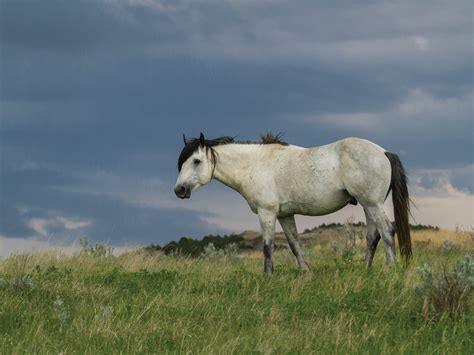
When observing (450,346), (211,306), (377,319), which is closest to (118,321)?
(211,306)

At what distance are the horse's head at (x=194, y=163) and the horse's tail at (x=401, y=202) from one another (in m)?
3.25

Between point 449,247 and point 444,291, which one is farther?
point 449,247

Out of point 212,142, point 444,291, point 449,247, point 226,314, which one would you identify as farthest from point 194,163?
point 449,247

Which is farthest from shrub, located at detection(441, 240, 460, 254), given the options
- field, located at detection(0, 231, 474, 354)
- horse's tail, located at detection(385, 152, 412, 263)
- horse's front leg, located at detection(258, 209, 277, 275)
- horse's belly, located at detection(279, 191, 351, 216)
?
horse's front leg, located at detection(258, 209, 277, 275)

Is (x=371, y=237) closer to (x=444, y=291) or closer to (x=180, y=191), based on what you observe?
(x=444, y=291)

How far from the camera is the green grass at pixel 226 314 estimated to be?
823 centimetres

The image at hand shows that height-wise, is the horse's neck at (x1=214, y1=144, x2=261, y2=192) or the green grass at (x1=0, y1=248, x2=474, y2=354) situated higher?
the horse's neck at (x1=214, y1=144, x2=261, y2=192)

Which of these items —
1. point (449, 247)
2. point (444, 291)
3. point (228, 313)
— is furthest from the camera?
point (449, 247)

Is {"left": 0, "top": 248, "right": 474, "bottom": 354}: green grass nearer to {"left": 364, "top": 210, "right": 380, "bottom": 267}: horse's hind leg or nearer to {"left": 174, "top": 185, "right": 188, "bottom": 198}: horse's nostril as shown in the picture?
{"left": 364, "top": 210, "right": 380, "bottom": 267}: horse's hind leg

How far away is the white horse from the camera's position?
1223cm

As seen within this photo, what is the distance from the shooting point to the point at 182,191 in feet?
44.2

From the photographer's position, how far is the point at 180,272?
13.6 meters

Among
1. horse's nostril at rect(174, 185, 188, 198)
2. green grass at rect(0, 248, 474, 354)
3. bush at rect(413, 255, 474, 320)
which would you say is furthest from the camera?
horse's nostril at rect(174, 185, 188, 198)

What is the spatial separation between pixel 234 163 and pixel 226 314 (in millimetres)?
4271
